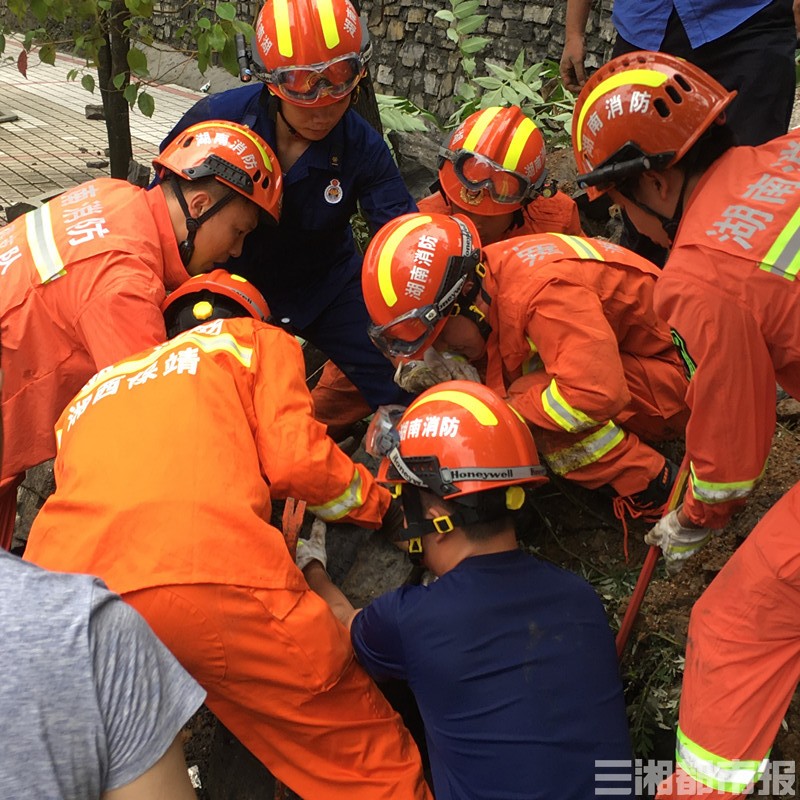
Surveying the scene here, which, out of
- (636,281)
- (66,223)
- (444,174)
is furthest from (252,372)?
(444,174)

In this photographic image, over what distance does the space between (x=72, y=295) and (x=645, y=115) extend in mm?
1859

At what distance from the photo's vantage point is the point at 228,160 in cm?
337

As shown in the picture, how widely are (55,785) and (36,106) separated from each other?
1163cm

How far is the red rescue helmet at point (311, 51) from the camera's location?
3533 mm

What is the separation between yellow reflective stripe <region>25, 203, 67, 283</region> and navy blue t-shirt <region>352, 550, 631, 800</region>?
160 centimetres

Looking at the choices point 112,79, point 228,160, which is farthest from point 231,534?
point 112,79

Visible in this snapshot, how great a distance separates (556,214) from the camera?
13.9ft

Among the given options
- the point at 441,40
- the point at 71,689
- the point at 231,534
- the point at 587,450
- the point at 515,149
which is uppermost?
the point at 71,689

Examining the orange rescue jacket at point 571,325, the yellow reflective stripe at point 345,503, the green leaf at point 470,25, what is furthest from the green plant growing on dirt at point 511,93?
Result: the yellow reflective stripe at point 345,503

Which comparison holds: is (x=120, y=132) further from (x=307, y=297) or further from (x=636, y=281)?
(x=636, y=281)

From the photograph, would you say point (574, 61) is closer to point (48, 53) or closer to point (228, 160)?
point (228, 160)

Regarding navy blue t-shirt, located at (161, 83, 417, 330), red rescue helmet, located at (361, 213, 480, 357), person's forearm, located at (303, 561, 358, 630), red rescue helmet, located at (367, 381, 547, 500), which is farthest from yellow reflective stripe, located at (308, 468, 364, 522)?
navy blue t-shirt, located at (161, 83, 417, 330)

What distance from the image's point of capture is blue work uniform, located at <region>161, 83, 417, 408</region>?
3.86 meters

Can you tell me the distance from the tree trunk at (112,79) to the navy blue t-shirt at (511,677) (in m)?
3.95
